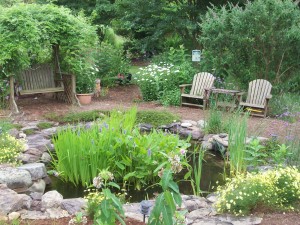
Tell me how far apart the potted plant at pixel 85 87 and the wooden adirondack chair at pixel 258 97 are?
3.39m

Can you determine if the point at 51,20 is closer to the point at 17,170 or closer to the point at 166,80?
the point at 166,80

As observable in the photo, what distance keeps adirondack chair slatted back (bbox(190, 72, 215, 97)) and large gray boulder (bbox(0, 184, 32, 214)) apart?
620 centimetres

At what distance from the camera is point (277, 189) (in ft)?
13.4

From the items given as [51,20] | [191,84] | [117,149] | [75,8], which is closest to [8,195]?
[117,149]

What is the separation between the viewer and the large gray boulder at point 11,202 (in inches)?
159

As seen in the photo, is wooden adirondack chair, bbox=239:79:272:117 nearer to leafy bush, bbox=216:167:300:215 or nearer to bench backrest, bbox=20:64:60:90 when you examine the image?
bench backrest, bbox=20:64:60:90

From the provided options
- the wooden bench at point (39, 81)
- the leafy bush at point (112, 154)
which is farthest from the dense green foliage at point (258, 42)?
the leafy bush at point (112, 154)

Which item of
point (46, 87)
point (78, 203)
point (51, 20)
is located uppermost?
point (51, 20)

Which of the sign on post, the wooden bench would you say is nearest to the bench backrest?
the wooden bench

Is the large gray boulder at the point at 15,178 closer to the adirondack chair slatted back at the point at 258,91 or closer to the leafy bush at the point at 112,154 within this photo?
the leafy bush at the point at 112,154

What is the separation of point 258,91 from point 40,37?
4496 mm

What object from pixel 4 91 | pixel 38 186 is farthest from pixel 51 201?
pixel 4 91

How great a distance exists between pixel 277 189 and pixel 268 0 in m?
6.19

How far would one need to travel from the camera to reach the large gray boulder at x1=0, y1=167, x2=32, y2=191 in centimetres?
504
